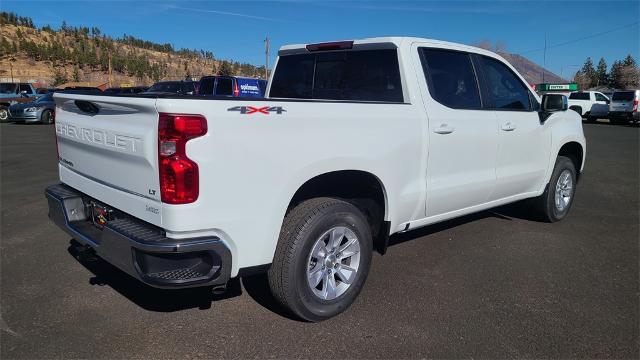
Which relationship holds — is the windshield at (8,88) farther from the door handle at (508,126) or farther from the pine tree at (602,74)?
the pine tree at (602,74)

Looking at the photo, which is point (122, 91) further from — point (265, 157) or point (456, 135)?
point (265, 157)

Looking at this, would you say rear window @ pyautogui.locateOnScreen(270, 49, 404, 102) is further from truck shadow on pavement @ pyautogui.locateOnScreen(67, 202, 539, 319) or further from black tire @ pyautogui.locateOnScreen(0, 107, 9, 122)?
black tire @ pyautogui.locateOnScreen(0, 107, 9, 122)

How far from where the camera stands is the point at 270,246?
9.57ft

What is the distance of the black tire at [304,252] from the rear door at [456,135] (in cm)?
96

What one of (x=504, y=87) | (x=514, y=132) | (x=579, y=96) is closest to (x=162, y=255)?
(x=514, y=132)

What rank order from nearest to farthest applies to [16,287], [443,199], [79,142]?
[79,142], [16,287], [443,199]

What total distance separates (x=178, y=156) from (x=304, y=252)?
1012 mm

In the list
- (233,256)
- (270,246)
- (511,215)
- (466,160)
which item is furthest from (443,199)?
(511,215)

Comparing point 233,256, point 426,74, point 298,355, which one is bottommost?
point 298,355

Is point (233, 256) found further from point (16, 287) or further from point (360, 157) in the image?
point (16, 287)

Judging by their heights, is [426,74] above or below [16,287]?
above

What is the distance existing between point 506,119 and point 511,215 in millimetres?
2005

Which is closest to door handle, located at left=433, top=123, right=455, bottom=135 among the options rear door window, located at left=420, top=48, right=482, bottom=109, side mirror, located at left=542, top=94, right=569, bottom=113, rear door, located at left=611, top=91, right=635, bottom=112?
rear door window, located at left=420, top=48, right=482, bottom=109

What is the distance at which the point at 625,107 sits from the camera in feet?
86.3
